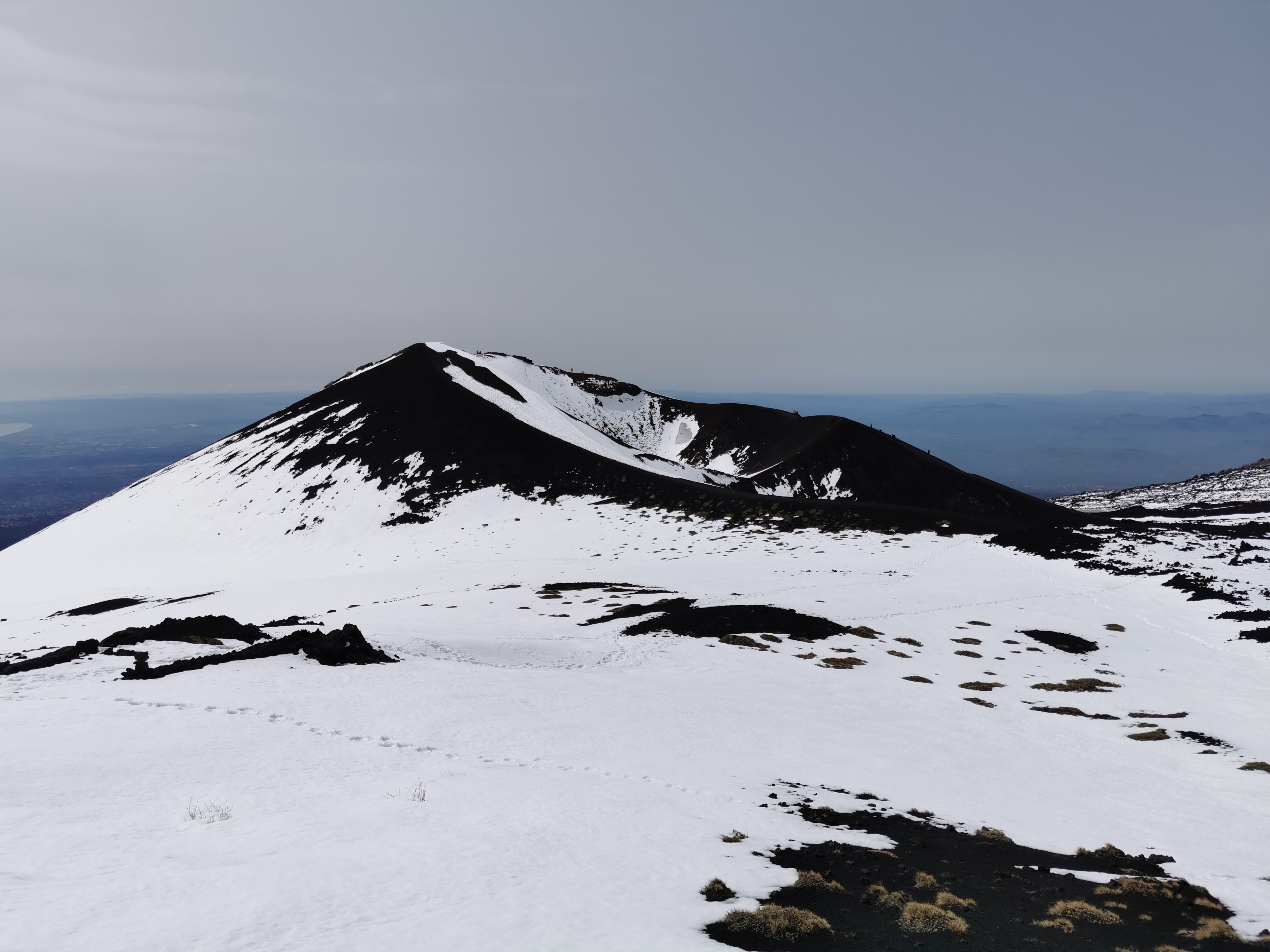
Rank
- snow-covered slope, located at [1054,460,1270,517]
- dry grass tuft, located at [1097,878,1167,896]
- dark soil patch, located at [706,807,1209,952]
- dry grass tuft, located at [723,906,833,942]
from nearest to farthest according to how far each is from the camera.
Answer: dry grass tuft, located at [723,906,833,942]
dark soil patch, located at [706,807,1209,952]
dry grass tuft, located at [1097,878,1167,896]
snow-covered slope, located at [1054,460,1270,517]

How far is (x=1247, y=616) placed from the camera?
38.9 m

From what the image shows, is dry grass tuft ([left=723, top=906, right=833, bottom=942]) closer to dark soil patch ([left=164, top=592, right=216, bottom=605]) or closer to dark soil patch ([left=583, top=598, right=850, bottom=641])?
dark soil patch ([left=583, top=598, right=850, bottom=641])

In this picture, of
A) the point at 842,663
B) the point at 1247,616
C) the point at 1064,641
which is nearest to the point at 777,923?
the point at 842,663

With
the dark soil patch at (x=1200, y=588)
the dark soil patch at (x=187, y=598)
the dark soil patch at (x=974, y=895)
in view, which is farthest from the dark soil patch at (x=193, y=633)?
the dark soil patch at (x=1200, y=588)

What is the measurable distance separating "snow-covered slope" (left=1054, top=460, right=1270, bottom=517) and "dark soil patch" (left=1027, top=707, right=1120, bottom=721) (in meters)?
96.3

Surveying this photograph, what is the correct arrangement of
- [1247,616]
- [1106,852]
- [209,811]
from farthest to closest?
[1247,616]
[1106,852]
[209,811]

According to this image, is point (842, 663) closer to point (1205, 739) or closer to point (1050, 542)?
point (1205, 739)

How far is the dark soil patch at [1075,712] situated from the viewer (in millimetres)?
26734

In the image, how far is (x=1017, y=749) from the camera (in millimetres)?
23000

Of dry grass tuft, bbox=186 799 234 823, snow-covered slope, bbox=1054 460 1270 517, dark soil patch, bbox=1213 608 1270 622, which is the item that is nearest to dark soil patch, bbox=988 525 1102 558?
dark soil patch, bbox=1213 608 1270 622

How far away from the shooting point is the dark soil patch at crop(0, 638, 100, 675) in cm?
2269

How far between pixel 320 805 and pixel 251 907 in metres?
4.27

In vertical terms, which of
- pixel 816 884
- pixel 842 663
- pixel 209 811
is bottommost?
pixel 842 663

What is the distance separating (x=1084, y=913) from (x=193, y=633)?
31.6m
